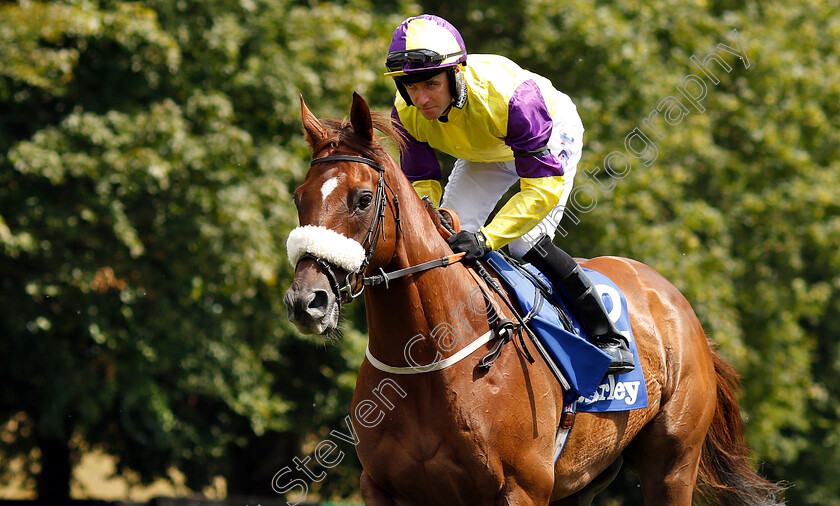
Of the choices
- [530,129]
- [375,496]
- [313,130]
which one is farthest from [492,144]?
[375,496]

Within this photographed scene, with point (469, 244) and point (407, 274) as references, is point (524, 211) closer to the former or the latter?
point (469, 244)

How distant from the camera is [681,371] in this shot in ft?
17.4

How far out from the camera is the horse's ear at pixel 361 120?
375 centimetres

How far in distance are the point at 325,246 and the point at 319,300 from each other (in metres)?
0.20

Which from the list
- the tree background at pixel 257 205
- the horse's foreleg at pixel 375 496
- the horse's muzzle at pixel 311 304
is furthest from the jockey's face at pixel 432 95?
the tree background at pixel 257 205

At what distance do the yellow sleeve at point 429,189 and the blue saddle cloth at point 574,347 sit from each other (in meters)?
0.48

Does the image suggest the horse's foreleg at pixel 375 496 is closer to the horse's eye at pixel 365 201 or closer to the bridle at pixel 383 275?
the bridle at pixel 383 275

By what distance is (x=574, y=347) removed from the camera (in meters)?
4.46

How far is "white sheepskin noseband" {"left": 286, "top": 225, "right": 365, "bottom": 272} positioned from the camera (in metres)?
3.40

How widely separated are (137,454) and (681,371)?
1079 cm

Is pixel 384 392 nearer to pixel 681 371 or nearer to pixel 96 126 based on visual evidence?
pixel 681 371

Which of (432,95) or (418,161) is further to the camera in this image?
(418,161)

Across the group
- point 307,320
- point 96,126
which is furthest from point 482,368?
point 96,126

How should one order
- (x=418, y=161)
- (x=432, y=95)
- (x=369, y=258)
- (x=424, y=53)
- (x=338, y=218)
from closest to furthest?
(x=338, y=218) → (x=369, y=258) → (x=424, y=53) → (x=432, y=95) → (x=418, y=161)
